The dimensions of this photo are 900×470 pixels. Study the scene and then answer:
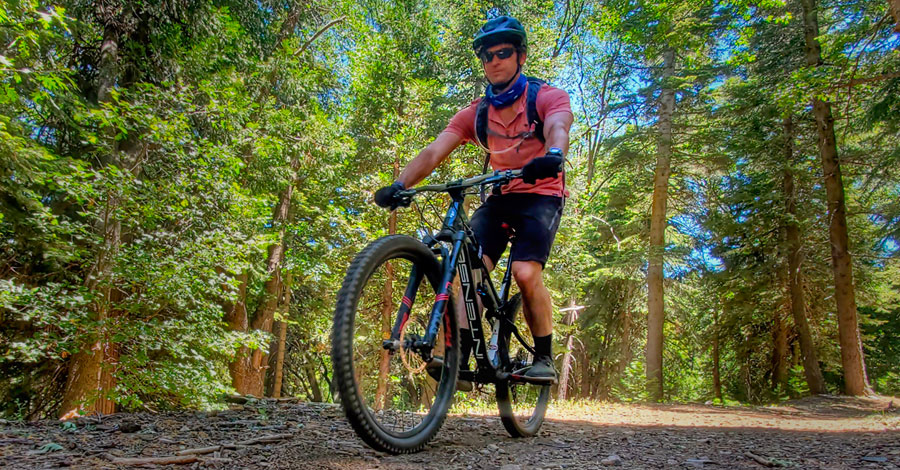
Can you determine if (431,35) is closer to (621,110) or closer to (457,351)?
(621,110)

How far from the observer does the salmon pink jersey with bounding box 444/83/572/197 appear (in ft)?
10.6

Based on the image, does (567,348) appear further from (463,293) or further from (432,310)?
(432,310)

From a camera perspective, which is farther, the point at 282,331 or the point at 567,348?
the point at 567,348

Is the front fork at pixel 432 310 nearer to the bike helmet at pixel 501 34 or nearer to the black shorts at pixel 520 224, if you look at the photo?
the black shorts at pixel 520 224

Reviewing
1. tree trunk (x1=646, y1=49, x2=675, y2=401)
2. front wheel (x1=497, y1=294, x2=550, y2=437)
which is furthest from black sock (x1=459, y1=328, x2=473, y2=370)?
tree trunk (x1=646, y1=49, x2=675, y2=401)

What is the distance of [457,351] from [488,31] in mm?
2050

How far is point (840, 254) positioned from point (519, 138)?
11.5 metres

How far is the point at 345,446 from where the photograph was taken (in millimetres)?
2732

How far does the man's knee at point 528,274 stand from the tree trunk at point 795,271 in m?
13.1

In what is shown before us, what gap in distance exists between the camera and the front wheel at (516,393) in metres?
3.31

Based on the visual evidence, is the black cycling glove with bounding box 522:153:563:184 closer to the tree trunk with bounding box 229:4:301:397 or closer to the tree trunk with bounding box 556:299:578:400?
the tree trunk with bounding box 229:4:301:397

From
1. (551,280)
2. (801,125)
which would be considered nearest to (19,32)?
(551,280)

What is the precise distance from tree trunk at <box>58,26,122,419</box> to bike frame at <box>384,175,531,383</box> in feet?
17.7

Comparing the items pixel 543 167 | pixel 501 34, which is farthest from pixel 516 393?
pixel 501 34
